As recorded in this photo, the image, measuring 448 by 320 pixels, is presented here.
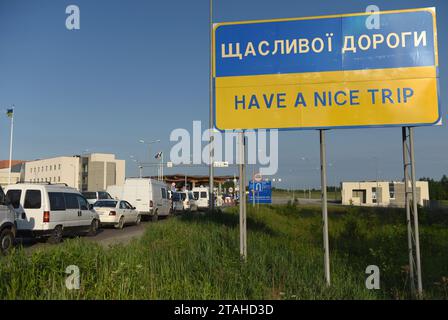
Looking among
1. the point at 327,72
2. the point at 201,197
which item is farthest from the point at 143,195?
the point at 327,72

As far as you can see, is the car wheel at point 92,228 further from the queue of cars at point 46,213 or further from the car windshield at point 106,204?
the car windshield at point 106,204

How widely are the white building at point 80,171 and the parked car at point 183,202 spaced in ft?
232

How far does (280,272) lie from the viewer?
263 inches

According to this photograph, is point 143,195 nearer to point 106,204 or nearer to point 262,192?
point 106,204

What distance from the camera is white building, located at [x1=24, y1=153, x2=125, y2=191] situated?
105m

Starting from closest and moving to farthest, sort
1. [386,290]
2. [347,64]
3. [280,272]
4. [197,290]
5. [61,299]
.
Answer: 1. [61,299]
2. [197,290]
3. [280,272]
4. [386,290]
5. [347,64]

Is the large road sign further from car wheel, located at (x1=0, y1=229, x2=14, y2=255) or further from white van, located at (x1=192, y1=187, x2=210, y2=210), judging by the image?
car wheel, located at (x1=0, y1=229, x2=14, y2=255)

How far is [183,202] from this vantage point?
118ft

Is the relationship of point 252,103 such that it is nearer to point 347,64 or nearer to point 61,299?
point 347,64

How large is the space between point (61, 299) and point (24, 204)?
9.64m

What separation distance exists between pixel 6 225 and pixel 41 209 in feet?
7.43

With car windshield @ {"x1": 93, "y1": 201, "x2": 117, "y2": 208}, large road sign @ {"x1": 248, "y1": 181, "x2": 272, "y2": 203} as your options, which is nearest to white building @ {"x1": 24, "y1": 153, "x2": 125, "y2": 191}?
large road sign @ {"x1": 248, "y1": 181, "x2": 272, "y2": 203}

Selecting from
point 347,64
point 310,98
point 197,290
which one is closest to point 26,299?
point 197,290

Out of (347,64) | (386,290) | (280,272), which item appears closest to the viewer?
(280,272)
